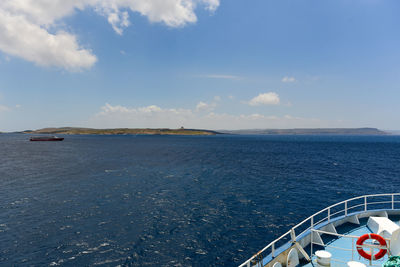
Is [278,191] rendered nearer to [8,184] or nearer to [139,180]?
[139,180]

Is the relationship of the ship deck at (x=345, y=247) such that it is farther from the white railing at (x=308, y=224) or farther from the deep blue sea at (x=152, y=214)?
the deep blue sea at (x=152, y=214)

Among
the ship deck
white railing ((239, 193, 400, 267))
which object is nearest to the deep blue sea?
white railing ((239, 193, 400, 267))

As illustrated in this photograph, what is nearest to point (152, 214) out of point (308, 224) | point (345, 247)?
point (308, 224)

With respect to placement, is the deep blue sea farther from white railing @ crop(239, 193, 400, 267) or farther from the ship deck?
the ship deck

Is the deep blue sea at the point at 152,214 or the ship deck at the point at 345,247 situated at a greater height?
the ship deck at the point at 345,247

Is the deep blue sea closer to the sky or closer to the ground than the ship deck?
closer to the ground

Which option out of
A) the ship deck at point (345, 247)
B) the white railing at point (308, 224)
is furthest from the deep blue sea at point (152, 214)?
the ship deck at point (345, 247)

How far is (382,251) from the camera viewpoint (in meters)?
10.9

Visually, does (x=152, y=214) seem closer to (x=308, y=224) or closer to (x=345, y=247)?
(x=308, y=224)

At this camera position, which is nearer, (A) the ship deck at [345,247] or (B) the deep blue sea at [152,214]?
(A) the ship deck at [345,247]

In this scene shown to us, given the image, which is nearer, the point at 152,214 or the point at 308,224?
the point at 308,224

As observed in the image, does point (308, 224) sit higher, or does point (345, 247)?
point (345, 247)

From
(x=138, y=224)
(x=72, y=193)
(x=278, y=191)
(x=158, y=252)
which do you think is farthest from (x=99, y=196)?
(x=278, y=191)

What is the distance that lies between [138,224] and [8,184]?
3423 centimetres
